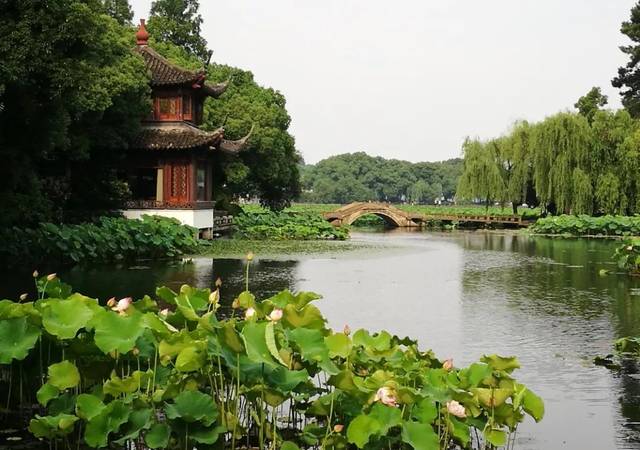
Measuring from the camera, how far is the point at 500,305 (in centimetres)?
1201

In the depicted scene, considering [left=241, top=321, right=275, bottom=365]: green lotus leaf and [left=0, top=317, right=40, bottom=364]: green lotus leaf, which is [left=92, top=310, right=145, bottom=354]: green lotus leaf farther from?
[left=241, top=321, right=275, bottom=365]: green lotus leaf

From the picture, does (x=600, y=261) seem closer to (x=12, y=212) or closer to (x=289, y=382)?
(x=12, y=212)

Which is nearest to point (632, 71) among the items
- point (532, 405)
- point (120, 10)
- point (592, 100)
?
point (592, 100)

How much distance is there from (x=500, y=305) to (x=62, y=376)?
9.01 meters

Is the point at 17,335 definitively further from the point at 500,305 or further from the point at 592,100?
the point at 592,100

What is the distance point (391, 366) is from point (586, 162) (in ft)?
115

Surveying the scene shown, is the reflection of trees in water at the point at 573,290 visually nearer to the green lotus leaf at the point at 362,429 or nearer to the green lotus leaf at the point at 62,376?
the green lotus leaf at the point at 362,429

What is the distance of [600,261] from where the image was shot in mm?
20656

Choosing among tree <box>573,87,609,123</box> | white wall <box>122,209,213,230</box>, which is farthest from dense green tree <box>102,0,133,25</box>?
tree <box>573,87,609,123</box>

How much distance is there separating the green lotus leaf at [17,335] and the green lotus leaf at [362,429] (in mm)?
1961

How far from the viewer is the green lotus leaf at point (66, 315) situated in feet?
14.0

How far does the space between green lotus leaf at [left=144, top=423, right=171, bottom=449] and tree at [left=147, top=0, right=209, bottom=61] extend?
3365 cm

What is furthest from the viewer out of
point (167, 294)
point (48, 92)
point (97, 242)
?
point (97, 242)

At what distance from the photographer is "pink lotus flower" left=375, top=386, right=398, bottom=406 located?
367 centimetres
